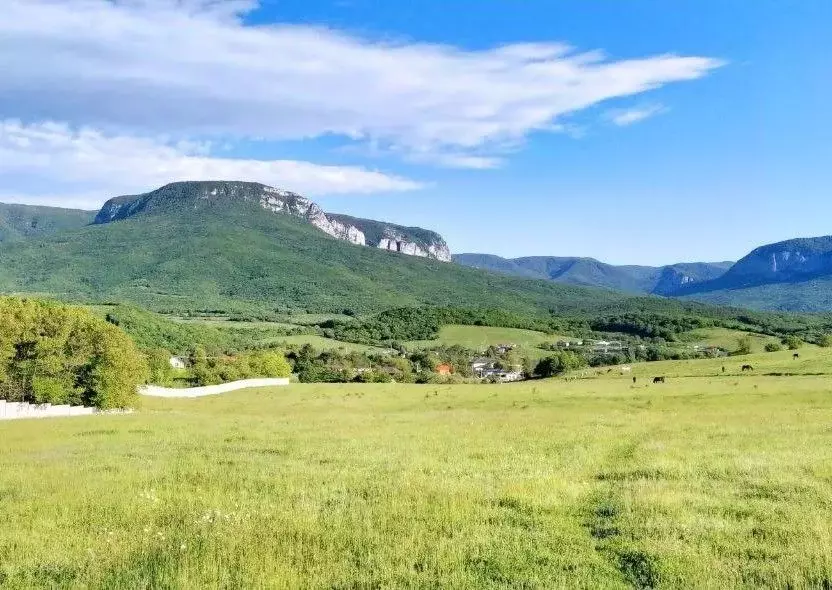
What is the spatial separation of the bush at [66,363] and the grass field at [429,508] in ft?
100

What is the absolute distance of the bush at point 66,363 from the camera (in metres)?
60.6

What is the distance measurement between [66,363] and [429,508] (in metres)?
62.2

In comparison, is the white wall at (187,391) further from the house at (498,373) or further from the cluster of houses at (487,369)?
the house at (498,373)

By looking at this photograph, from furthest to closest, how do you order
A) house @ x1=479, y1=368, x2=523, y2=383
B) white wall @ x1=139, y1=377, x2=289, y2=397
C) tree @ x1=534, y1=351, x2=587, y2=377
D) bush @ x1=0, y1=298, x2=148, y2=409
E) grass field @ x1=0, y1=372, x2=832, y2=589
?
house @ x1=479, y1=368, x2=523, y2=383, tree @ x1=534, y1=351, x2=587, y2=377, white wall @ x1=139, y1=377, x2=289, y2=397, bush @ x1=0, y1=298, x2=148, y2=409, grass field @ x1=0, y1=372, x2=832, y2=589

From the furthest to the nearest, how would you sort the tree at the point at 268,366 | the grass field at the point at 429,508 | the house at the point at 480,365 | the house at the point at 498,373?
the house at the point at 480,365
the house at the point at 498,373
the tree at the point at 268,366
the grass field at the point at 429,508

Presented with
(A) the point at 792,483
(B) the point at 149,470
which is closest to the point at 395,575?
(A) the point at 792,483

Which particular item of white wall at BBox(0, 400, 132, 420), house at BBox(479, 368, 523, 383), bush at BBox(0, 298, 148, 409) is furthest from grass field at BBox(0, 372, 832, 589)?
house at BBox(479, 368, 523, 383)

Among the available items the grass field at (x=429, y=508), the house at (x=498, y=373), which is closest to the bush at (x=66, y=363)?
the grass field at (x=429, y=508)

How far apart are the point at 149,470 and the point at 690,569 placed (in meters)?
16.1

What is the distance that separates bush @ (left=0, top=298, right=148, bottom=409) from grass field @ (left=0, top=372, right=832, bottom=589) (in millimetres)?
30486

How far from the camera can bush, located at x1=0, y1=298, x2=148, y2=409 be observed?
199 ft

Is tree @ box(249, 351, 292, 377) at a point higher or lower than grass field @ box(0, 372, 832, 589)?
lower

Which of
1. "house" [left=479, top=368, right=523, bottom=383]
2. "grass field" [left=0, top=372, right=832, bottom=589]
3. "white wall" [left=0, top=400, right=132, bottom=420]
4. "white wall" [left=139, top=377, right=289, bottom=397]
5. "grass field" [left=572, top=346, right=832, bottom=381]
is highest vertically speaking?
"grass field" [left=0, top=372, right=832, bottom=589]

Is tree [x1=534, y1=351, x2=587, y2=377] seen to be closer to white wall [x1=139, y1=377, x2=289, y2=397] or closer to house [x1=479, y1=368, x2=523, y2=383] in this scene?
house [x1=479, y1=368, x2=523, y2=383]
